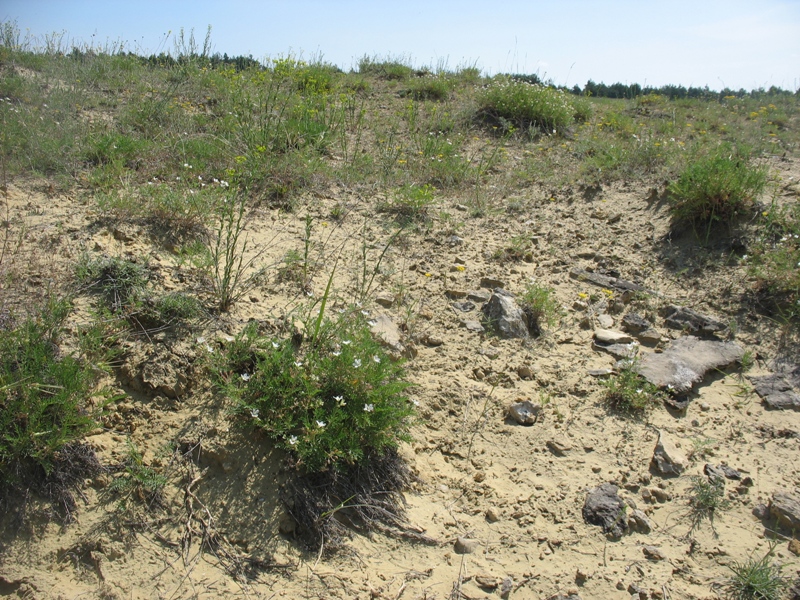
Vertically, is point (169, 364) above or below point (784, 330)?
below

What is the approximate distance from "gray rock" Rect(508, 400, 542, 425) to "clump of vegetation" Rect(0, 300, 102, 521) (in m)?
2.15

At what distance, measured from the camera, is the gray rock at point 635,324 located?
4152 mm

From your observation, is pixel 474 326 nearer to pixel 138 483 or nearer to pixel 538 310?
pixel 538 310

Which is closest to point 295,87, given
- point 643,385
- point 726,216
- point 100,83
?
point 100,83

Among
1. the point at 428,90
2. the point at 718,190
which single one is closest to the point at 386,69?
the point at 428,90

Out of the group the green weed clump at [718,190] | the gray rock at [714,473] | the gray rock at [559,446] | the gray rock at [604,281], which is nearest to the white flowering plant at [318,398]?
the gray rock at [559,446]

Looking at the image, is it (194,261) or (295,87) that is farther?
(295,87)

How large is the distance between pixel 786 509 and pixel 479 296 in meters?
2.19

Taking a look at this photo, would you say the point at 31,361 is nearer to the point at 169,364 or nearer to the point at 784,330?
the point at 169,364

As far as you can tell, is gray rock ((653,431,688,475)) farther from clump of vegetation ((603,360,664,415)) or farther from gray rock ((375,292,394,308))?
gray rock ((375,292,394,308))

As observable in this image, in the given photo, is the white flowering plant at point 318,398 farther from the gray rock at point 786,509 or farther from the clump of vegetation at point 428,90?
the clump of vegetation at point 428,90

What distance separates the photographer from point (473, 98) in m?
8.08

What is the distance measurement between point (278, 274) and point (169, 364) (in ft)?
3.62

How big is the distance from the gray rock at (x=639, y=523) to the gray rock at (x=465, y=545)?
76cm
